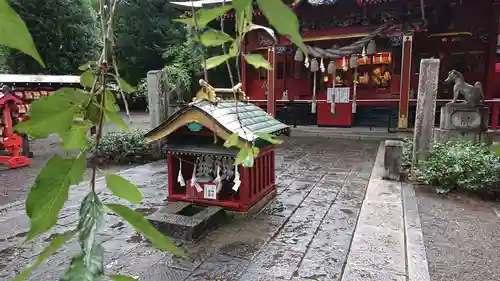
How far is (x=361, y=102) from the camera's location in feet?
42.5

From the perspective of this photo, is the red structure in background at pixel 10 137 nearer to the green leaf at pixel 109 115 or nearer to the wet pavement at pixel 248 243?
the wet pavement at pixel 248 243

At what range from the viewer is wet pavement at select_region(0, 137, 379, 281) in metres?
3.20

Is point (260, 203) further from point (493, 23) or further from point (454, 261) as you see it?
point (493, 23)

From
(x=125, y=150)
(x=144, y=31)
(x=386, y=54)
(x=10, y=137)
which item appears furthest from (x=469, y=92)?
(x=144, y=31)

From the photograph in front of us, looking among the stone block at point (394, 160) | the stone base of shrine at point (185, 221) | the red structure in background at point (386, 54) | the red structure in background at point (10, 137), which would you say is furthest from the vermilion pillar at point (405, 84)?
the red structure in background at point (10, 137)

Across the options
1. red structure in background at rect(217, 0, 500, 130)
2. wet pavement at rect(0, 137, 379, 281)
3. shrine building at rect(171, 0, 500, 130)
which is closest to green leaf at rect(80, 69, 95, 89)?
wet pavement at rect(0, 137, 379, 281)

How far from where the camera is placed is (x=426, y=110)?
21.0 feet

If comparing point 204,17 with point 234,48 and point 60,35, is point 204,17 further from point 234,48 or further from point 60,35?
point 60,35

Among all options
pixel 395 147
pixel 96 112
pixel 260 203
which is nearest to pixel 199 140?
pixel 260 203

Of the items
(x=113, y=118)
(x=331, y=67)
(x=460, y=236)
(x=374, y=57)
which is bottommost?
(x=460, y=236)

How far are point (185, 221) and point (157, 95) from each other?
4.95 meters

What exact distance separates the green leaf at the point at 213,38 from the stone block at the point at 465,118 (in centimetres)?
824

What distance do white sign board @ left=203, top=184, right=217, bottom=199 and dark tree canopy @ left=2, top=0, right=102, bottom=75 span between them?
1208 centimetres

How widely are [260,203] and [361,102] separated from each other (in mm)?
9190
